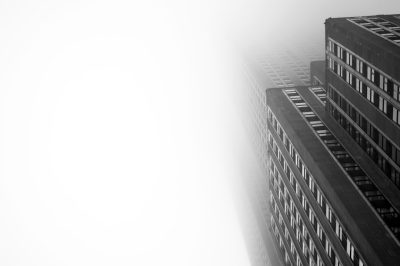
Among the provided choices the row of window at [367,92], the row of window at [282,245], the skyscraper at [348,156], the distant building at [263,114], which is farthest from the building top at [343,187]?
the distant building at [263,114]

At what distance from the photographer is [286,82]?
144 meters

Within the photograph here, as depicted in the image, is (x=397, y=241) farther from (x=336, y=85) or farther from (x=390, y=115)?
(x=336, y=85)

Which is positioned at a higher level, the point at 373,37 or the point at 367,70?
the point at 373,37

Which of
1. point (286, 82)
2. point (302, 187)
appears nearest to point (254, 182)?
point (286, 82)

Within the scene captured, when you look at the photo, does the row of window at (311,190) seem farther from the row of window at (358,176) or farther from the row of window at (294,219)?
the row of window at (358,176)

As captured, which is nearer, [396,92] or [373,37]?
[396,92]

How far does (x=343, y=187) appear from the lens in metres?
55.8

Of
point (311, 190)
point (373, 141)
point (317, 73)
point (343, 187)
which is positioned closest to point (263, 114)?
point (317, 73)

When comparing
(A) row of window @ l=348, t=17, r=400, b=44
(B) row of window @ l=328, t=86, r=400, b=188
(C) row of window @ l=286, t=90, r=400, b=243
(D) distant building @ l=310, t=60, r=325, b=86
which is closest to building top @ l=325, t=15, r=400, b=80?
(A) row of window @ l=348, t=17, r=400, b=44

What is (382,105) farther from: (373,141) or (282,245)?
(282,245)

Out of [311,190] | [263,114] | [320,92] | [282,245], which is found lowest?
[282,245]

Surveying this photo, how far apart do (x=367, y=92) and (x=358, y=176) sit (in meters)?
8.00

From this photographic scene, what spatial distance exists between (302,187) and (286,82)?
78.3m

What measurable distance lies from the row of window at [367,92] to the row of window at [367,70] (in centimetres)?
95
